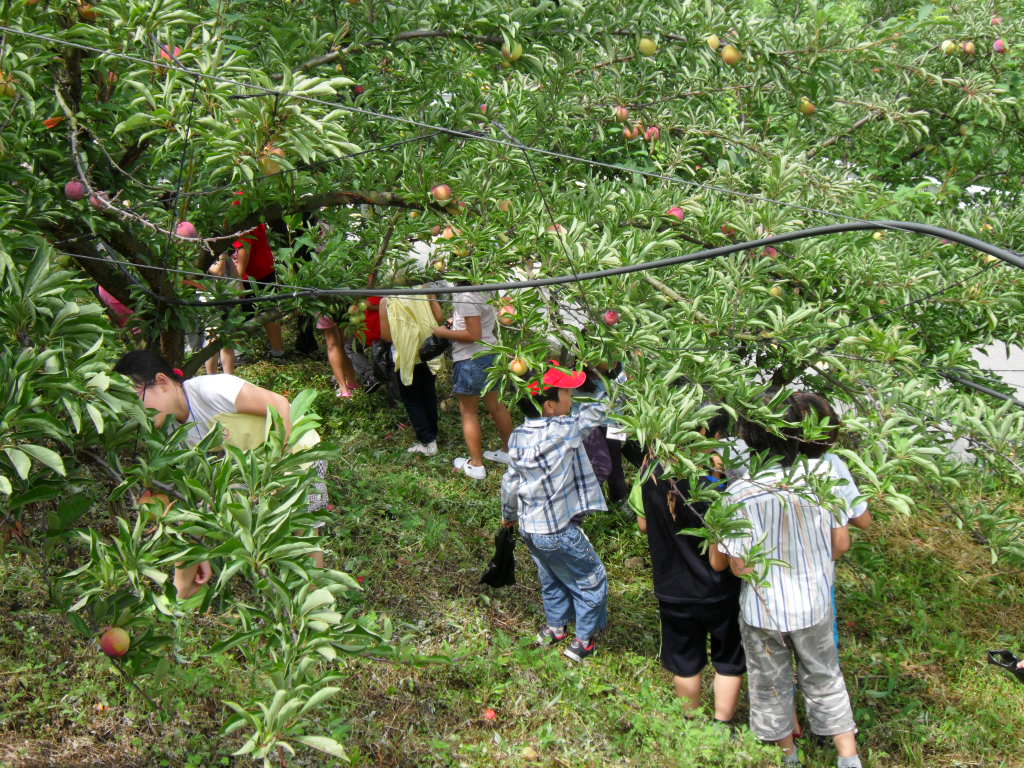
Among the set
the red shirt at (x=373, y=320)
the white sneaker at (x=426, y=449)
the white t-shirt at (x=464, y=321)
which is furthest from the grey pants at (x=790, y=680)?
the red shirt at (x=373, y=320)

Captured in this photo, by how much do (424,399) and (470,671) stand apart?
2.27m

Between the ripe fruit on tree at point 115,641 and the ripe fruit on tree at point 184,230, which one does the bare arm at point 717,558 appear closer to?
the ripe fruit on tree at point 115,641

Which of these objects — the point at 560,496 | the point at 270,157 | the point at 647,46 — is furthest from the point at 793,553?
the point at 270,157

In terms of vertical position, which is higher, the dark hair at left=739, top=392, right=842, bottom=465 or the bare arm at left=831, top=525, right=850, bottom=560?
the dark hair at left=739, top=392, right=842, bottom=465

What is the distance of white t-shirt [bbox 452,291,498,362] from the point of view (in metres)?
5.03

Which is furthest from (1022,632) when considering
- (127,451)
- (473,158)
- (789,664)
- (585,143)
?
(127,451)

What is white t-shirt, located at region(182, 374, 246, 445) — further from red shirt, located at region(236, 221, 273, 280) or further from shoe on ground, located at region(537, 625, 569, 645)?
red shirt, located at region(236, 221, 273, 280)

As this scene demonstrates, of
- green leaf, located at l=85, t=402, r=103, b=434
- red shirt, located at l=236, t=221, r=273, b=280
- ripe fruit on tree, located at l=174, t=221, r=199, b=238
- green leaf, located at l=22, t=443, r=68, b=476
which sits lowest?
red shirt, located at l=236, t=221, r=273, b=280

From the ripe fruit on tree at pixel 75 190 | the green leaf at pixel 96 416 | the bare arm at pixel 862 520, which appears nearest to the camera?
the green leaf at pixel 96 416

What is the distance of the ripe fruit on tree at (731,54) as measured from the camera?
3.25 metres

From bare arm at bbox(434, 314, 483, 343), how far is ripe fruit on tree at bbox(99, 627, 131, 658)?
330cm

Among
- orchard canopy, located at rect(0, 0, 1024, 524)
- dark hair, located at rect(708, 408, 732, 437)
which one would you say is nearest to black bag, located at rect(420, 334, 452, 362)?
orchard canopy, located at rect(0, 0, 1024, 524)

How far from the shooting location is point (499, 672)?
3.79 metres

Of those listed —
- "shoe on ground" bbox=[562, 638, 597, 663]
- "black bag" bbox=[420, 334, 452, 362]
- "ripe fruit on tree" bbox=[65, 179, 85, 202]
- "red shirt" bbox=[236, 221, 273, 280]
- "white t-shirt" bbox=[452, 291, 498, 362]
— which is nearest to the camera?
"ripe fruit on tree" bbox=[65, 179, 85, 202]
